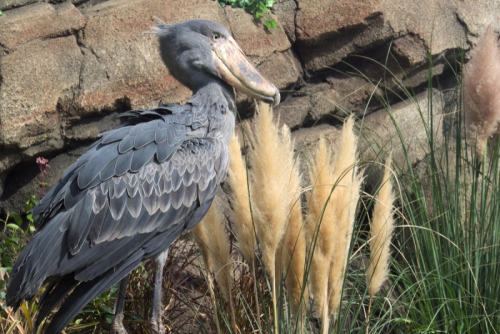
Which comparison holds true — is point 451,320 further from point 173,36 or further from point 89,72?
point 89,72

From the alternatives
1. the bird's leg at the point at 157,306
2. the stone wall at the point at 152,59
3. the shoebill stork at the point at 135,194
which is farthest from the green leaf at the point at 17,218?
the bird's leg at the point at 157,306

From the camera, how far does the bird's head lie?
3.26 metres

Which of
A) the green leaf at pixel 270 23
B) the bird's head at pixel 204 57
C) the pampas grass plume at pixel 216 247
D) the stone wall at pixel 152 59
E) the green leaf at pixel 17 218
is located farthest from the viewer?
the green leaf at pixel 270 23

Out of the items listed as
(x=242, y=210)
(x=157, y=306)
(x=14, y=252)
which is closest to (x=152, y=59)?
(x=14, y=252)

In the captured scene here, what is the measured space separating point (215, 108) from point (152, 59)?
1353 millimetres

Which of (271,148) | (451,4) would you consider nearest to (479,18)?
(451,4)

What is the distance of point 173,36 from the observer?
11.0ft

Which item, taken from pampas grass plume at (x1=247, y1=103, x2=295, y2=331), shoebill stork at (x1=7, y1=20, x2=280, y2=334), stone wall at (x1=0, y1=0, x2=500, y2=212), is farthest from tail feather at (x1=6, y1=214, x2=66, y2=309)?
stone wall at (x1=0, y1=0, x2=500, y2=212)

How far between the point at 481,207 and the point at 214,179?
1.33m

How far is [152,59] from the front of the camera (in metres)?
4.31

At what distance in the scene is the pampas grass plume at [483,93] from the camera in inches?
111

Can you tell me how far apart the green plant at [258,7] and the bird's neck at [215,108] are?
5.07 feet

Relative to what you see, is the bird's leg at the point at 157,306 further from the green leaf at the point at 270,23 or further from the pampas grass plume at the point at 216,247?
the green leaf at the point at 270,23

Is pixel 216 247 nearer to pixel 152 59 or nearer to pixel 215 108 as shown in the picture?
pixel 215 108
